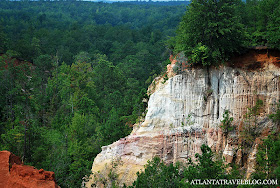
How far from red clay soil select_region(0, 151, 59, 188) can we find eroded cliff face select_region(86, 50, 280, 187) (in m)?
5.77

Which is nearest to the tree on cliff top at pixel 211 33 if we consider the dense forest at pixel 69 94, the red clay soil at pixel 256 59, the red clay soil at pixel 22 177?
the red clay soil at pixel 256 59

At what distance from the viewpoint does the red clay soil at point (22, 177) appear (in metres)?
16.0

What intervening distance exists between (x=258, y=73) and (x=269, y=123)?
3.39 metres

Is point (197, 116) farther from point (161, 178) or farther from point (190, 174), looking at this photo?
point (190, 174)

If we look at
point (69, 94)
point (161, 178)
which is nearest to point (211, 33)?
point (161, 178)

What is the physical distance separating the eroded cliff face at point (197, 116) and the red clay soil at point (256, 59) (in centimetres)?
6

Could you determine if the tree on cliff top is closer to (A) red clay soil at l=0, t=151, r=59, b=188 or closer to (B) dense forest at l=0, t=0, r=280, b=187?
(B) dense forest at l=0, t=0, r=280, b=187

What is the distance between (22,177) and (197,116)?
11.7 m

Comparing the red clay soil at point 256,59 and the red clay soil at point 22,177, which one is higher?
the red clay soil at point 256,59

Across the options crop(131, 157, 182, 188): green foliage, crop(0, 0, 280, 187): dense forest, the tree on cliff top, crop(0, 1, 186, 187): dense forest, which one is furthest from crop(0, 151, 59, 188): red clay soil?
the tree on cliff top

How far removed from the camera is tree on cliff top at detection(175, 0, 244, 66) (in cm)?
2088

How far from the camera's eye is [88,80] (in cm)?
4741

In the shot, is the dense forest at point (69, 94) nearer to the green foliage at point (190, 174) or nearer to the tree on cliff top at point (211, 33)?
the green foliage at point (190, 174)

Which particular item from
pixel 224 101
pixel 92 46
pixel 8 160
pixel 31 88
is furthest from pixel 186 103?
pixel 92 46
